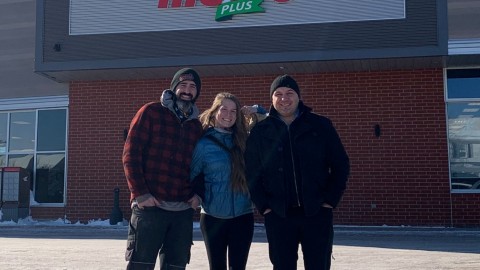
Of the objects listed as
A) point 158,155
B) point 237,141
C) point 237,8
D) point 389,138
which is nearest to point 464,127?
point 389,138

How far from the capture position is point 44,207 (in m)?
15.8

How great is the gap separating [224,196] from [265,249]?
5.16m

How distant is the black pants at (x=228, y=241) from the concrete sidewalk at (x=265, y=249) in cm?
317

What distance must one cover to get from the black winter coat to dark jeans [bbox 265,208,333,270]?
0.24ft

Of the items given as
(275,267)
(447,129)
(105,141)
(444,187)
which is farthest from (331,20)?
(275,267)

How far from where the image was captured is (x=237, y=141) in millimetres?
4828

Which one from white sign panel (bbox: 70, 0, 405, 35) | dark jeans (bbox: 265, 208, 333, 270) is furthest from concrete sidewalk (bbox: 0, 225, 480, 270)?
white sign panel (bbox: 70, 0, 405, 35)

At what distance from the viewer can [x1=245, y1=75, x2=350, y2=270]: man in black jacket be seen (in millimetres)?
4289

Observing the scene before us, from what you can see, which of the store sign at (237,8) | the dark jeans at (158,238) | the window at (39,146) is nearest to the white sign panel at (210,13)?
the store sign at (237,8)

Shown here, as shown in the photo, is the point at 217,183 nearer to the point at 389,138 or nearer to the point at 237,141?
the point at 237,141

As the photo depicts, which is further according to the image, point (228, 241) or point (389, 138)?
point (389, 138)

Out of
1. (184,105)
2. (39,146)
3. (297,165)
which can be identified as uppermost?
(39,146)

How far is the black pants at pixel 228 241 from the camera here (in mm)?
4633

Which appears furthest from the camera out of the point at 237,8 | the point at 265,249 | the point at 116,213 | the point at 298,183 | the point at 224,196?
the point at 116,213
